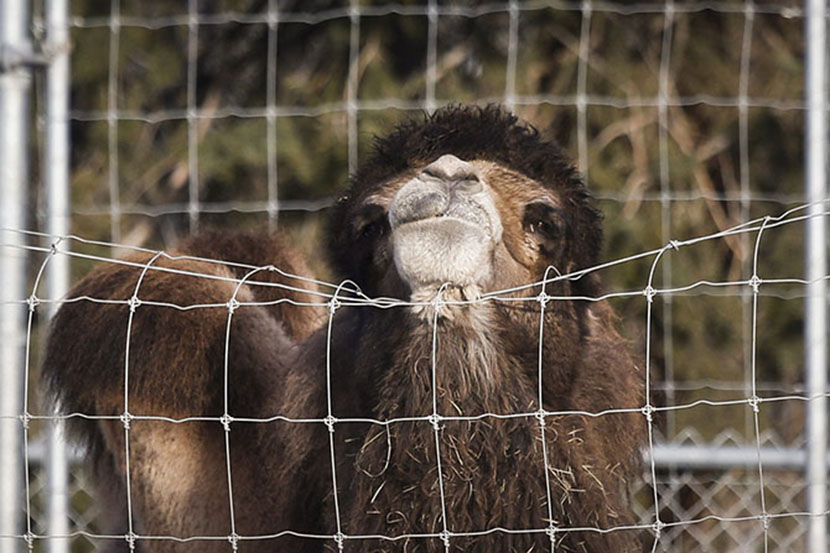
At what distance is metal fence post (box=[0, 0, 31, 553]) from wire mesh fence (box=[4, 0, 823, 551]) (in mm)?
2412

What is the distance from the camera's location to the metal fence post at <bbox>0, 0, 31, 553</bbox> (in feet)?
13.8

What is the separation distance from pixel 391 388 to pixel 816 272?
6.54 feet

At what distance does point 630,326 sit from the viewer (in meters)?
6.89

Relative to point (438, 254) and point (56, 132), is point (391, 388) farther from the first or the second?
point (56, 132)

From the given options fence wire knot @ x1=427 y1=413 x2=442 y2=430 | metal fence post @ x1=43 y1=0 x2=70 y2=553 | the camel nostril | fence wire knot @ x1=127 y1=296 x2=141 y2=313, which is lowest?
fence wire knot @ x1=427 y1=413 x2=442 y2=430

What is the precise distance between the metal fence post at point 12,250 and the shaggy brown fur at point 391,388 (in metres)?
0.65

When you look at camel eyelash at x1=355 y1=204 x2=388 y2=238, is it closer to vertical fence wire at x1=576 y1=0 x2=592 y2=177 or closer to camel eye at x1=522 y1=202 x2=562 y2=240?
camel eye at x1=522 y1=202 x2=562 y2=240

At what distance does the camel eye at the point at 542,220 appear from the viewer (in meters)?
3.10

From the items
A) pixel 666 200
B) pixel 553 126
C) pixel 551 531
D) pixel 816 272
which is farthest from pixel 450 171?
pixel 553 126

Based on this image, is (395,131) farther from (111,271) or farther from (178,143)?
(178,143)

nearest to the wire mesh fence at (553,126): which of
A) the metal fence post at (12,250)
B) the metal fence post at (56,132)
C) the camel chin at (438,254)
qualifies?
the metal fence post at (56,132)

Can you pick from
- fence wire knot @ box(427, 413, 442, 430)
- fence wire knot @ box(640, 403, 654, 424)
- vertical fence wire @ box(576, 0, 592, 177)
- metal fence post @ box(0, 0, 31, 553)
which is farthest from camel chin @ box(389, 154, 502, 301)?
metal fence post @ box(0, 0, 31, 553)

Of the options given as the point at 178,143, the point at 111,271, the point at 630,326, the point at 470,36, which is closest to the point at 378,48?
the point at 470,36

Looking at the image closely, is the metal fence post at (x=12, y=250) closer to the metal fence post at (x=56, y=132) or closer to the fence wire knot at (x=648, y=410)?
the metal fence post at (x=56, y=132)
